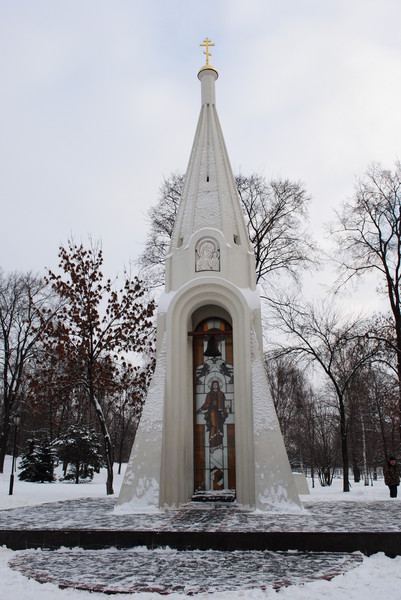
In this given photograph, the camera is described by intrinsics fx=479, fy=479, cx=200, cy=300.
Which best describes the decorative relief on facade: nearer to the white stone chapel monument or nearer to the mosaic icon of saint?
the white stone chapel monument

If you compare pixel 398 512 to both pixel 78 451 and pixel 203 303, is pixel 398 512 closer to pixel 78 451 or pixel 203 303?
pixel 203 303

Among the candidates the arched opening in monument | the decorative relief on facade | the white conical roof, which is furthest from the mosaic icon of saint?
the decorative relief on facade

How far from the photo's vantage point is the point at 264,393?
1012cm

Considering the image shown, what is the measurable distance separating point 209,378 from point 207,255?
301cm

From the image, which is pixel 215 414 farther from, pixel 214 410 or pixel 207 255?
pixel 207 255

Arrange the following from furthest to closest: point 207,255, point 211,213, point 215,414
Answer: point 211,213 < point 207,255 < point 215,414

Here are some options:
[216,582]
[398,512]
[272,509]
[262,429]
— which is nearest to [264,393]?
[262,429]

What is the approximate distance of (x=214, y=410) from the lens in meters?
11.5

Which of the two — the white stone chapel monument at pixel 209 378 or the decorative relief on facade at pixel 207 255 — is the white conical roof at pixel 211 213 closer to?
the white stone chapel monument at pixel 209 378

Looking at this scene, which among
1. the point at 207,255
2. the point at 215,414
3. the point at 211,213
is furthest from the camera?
the point at 211,213

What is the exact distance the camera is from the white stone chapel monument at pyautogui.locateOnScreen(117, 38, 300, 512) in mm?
9633

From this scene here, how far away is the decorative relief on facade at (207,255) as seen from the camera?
457 inches

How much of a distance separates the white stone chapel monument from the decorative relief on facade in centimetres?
3

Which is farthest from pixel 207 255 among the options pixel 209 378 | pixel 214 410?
pixel 214 410
